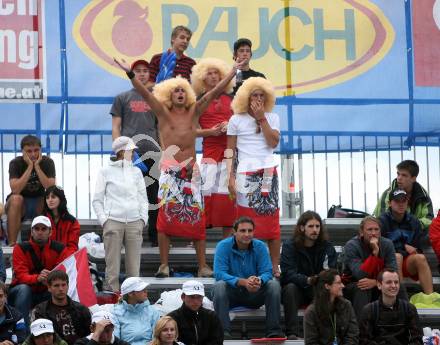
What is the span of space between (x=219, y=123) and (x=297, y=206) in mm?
2452

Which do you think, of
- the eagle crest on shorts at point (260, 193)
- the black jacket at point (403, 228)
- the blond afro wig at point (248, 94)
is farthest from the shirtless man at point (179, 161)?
the black jacket at point (403, 228)

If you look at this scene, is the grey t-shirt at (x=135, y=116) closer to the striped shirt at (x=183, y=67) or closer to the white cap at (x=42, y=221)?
the striped shirt at (x=183, y=67)

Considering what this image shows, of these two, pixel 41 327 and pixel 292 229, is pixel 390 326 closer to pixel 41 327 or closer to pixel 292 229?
pixel 292 229

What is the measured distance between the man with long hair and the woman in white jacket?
1.53m

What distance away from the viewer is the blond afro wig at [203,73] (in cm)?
1544

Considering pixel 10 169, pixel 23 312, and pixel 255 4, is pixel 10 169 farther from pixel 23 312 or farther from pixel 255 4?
pixel 255 4

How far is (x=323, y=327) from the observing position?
43.8 ft

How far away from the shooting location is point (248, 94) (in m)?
15.1

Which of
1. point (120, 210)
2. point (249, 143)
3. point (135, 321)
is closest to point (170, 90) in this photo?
point (249, 143)

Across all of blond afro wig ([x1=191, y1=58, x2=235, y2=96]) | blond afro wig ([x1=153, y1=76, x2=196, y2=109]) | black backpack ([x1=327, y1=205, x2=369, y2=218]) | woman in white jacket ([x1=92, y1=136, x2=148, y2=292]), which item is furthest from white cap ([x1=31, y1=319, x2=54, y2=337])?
black backpack ([x1=327, y1=205, x2=369, y2=218])

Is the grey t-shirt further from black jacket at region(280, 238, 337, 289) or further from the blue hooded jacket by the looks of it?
the blue hooded jacket

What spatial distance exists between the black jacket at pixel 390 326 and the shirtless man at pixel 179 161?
1937mm

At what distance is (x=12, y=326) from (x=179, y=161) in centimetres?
278

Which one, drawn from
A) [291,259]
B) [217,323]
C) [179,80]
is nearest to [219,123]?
[179,80]
